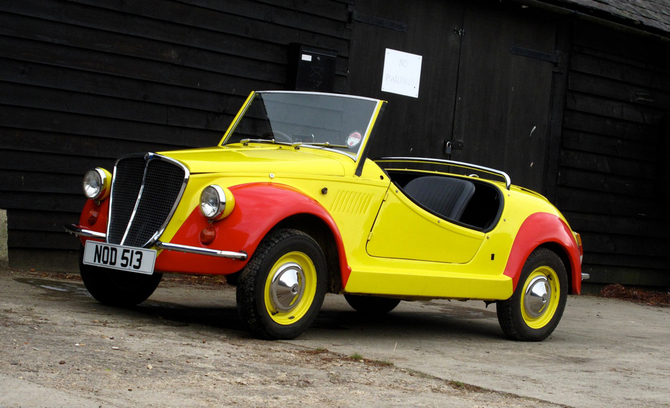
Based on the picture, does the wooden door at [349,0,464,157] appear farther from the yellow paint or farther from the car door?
the car door

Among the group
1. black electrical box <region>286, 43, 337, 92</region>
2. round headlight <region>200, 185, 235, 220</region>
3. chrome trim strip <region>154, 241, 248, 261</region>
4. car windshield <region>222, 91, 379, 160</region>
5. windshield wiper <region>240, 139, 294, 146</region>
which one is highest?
black electrical box <region>286, 43, 337, 92</region>

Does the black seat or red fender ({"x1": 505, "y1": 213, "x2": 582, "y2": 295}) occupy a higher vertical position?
the black seat

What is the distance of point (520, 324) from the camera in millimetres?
6758

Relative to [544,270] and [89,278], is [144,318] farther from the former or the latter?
[544,270]

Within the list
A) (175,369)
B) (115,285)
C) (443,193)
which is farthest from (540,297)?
(175,369)

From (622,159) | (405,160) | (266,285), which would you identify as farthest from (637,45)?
(266,285)

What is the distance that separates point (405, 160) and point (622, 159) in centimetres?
667

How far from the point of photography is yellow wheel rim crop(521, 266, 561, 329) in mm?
6867

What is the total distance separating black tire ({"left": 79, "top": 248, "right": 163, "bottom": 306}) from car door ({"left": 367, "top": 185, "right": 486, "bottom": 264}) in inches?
60.5

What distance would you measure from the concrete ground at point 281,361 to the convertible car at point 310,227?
293 mm

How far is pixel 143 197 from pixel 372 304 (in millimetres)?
2816

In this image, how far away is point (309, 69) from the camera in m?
9.73

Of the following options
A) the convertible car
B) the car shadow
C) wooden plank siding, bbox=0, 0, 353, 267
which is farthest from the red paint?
wooden plank siding, bbox=0, 0, 353, 267

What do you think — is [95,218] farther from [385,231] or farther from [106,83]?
[106,83]
